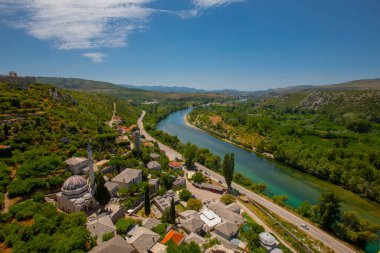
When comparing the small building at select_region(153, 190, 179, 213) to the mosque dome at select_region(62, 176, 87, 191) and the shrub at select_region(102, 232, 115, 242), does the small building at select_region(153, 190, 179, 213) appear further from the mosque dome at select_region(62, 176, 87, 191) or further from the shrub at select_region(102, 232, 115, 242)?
the mosque dome at select_region(62, 176, 87, 191)

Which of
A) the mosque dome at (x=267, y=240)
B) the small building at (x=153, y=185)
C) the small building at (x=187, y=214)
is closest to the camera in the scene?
the mosque dome at (x=267, y=240)

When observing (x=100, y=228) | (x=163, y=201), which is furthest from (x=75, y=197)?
(x=163, y=201)

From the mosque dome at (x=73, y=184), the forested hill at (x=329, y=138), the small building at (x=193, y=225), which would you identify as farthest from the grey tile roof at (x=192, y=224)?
the forested hill at (x=329, y=138)

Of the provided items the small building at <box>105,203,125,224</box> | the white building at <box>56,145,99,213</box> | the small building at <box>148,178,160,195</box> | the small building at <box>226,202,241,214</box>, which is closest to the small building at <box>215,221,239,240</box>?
the small building at <box>226,202,241,214</box>

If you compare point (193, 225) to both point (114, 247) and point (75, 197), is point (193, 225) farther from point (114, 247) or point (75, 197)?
point (75, 197)

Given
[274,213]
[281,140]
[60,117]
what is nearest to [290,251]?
[274,213]

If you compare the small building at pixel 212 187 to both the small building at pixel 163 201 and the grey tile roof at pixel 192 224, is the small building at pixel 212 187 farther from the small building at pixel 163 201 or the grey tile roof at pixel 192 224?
the grey tile roof at pixel 192 224
